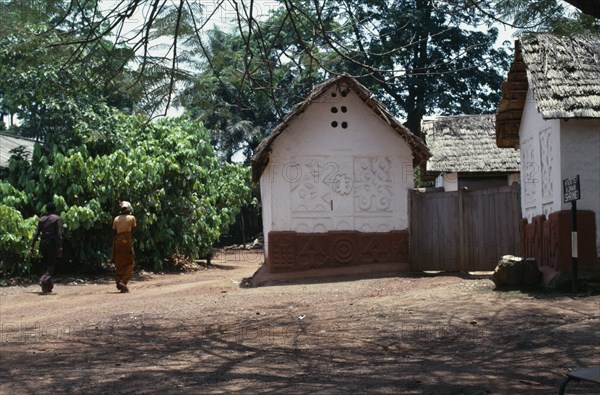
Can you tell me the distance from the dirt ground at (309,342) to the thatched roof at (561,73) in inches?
106

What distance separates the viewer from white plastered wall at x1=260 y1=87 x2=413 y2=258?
1877 centimetres

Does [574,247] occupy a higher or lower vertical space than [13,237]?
lower

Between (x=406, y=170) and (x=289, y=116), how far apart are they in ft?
9.20

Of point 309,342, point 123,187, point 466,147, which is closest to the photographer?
point 309,342

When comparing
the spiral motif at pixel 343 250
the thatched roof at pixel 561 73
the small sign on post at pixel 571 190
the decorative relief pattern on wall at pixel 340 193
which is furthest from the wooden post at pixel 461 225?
the small sign on post at pixel 571 190

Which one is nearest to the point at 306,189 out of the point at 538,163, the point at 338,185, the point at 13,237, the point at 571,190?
the point at 338,185

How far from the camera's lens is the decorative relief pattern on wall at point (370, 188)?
18.9 meters

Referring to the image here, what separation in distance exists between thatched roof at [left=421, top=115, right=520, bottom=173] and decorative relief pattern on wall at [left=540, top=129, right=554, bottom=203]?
33.5 feet

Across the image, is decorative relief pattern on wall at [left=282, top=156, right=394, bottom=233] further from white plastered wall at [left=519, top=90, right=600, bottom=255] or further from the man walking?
white plastered wall at [left=519, top=90, right=600, bottom=255]

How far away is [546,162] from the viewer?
14359mm

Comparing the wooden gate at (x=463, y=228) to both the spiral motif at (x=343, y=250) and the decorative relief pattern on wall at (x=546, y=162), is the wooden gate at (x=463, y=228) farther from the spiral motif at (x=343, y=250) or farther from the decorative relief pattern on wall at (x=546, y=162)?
the decorative relief pattern on wall at (x=546, y=162)

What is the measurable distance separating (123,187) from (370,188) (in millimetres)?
5973

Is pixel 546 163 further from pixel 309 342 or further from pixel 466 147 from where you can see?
pixel 466 147

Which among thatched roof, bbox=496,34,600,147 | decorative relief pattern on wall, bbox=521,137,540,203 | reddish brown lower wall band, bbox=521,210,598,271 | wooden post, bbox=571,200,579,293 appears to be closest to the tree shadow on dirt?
wooden post, bbox=571,200,579,293
